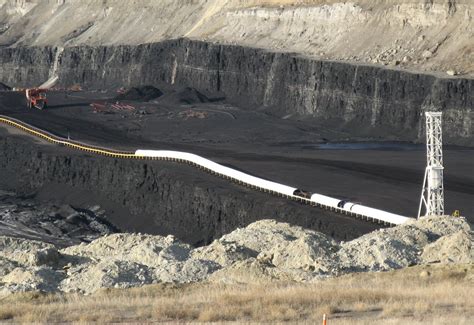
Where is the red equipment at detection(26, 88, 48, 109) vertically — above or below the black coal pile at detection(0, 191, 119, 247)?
above

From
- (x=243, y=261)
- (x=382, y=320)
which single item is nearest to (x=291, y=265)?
Answer: (x=243, y=261)

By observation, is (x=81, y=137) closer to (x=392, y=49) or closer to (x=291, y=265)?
(x=392, y=49)

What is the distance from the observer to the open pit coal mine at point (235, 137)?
63188mm

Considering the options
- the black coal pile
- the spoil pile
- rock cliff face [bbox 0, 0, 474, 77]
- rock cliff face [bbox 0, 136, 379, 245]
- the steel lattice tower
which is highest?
rock cliff face [bbox 0, 0, 474, 77]

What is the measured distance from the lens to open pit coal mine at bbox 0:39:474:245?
63188mm

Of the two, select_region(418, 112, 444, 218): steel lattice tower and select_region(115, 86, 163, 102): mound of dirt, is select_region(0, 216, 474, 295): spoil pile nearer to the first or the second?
select_region(418, 112, 444, 218): steel lattice tower

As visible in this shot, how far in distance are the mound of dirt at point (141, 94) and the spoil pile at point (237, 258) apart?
84108 mm

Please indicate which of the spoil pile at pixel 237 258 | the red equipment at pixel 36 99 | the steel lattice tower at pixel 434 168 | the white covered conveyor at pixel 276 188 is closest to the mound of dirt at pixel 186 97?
the red equipment at pixel 36 99

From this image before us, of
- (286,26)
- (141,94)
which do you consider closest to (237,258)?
(286,26)

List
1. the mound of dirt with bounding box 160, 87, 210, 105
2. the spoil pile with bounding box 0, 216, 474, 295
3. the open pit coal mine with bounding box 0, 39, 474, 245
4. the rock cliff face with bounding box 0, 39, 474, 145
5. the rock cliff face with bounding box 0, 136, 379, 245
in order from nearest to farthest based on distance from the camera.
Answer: the spoil pile with bounding box 0, 216, 474, 295, the rock cliff face with bounding box 0, 136, 379, 245, the open pit coal mine with bounding box 0, 39, 474, 245, the rock cliff face with bounding box 0, 39, 474, 145, the mound of dirt with bounding box 160, 87, 210, 105

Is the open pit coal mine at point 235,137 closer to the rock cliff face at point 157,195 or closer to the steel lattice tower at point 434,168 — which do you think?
the rock cliff face at point 157,195

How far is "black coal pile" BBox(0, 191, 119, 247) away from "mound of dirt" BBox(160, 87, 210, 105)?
4229 centimetres

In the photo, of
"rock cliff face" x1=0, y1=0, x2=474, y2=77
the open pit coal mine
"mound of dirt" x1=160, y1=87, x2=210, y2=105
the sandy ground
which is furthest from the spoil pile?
"mound of dirt" x1=160, y1=87, x2=210, y2=105

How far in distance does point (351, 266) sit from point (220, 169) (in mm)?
36518
